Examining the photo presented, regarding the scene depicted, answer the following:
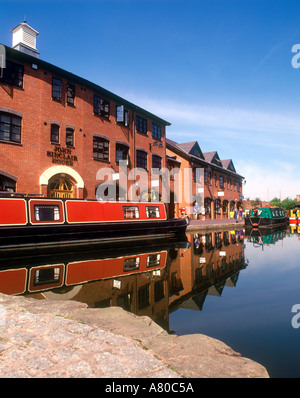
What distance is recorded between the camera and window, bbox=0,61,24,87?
13656 millimetres

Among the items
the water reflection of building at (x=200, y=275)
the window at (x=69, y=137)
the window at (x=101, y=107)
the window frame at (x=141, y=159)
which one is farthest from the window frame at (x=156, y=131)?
the water reflection of building at (x=200, y=275)

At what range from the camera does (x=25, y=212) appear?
10.6 m

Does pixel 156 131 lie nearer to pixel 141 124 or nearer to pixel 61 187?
pixel 141 124

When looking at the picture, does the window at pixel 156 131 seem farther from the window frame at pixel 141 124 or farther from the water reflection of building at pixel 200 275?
the water reflection of building at pixel 200 275

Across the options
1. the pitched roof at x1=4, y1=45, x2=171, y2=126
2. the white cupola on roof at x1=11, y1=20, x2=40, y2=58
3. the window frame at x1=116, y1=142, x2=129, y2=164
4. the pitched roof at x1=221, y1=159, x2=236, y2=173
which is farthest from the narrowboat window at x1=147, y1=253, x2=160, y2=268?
the pitched roof at x1=221, y1=159, x2=236, y2=173

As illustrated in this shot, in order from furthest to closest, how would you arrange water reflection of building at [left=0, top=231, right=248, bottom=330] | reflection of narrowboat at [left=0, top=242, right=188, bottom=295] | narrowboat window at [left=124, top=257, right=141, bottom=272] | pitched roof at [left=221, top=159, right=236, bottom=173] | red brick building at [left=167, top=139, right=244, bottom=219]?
pitched roof at [left=221, top=159, right=236, bottom=173] < red brick building at [left=167, top=139, right=244, bottom=219] < narrowboat window at [left=124, top=257, right=141, bottom=272] < reflection of narrowboat at [left=0, top=242, right=188, bottom=295] < water reflection of building at [left=0, top=231, right=248, bottom=330]

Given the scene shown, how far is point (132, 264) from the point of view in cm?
786

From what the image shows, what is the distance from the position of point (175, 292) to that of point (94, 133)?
1443cm

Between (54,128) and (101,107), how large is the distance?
4158mm

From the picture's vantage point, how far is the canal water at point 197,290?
332cm

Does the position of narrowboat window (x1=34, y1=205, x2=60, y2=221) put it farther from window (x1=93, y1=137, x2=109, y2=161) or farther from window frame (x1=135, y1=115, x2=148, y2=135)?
window frame (x1=135, y1=115, x2=148, y2=135)

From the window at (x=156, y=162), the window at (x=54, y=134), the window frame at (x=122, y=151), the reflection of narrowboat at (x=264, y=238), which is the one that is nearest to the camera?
the reflection of narrowboat at (x=264, y=238)

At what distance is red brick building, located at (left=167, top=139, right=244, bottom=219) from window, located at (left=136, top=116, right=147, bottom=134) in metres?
4.63

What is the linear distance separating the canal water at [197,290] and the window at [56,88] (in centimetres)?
1030
